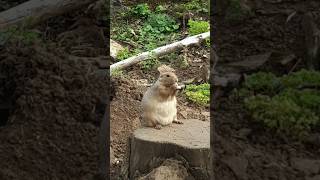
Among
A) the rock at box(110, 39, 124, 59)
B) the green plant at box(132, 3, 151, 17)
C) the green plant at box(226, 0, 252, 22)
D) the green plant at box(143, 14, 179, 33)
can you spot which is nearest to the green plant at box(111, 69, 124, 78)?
the rock at box(110, 39, 124, 59)

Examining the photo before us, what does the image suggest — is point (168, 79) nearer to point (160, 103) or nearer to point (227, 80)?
point (160, 103)

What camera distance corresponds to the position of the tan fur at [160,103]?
10.7ft

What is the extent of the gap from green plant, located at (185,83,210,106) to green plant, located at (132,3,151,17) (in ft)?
1.96

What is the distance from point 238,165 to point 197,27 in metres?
0.93

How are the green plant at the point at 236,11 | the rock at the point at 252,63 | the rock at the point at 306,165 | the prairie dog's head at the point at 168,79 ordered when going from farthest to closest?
the green plant at the point at 236,11, the rock at the point at 252,63, the rock at the point at 306,165, the prairie dog's head at the point at 168,79

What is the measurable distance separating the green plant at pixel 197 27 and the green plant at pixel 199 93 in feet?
1.29

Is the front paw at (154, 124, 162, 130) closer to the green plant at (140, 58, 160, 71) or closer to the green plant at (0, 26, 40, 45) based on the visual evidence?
the green plant at (140, 58, 160, 71)

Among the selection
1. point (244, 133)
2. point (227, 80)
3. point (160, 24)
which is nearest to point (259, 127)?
point (244, 133)

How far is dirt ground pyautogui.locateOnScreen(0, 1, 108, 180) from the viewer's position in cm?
340

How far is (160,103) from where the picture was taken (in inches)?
130

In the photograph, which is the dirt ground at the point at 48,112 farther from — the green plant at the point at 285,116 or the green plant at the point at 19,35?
the green plant at the point at 285,116

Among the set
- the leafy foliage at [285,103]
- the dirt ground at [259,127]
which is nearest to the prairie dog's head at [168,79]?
the dirt ground at [259,127]

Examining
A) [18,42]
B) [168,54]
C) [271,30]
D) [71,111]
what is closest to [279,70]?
[271,30]

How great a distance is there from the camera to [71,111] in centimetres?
362
